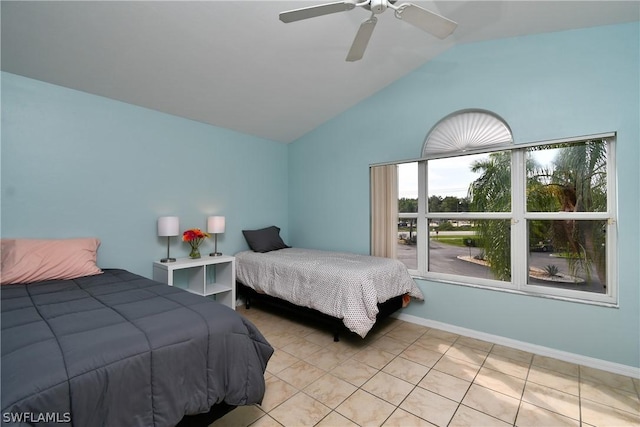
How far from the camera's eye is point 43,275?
2129 mm

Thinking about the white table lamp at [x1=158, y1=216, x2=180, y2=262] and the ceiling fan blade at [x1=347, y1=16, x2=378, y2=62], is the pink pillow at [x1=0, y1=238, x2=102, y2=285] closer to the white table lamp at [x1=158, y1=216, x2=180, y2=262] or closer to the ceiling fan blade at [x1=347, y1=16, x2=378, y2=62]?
the white table lamp at [x1=158, y1=216, x2=180, y2=262]

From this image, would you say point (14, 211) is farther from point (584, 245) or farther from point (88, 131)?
point (584, 245)

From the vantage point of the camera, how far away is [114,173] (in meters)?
2.82

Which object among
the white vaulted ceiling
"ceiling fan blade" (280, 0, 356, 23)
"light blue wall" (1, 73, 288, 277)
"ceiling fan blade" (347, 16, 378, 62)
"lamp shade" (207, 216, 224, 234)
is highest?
the white vaulted ceiling

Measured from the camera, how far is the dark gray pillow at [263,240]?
151 inches

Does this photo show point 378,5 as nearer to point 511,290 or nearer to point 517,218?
point 517,218

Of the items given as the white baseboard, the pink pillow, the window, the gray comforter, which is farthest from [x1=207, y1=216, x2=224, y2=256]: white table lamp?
the white baseboard

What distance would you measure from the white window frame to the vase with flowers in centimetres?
251

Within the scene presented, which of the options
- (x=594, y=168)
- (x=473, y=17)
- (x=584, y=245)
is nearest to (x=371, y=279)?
(x=584, y=245)

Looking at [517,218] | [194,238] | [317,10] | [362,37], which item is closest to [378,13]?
[362,37]

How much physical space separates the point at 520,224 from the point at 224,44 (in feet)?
10.4

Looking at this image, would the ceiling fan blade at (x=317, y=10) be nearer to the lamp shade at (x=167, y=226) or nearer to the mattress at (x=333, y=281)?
the mattress at (x=333, y=281)

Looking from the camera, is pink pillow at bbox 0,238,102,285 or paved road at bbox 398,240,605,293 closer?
pink pillow at bbox 0,238,102,285

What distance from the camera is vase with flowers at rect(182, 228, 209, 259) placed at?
314 centimetres
